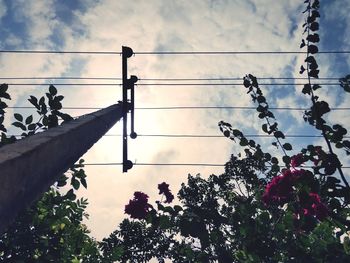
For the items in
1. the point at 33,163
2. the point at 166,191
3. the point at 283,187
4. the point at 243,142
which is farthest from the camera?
the point at 166,191

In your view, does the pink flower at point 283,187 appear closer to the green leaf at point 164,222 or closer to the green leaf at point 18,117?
the green leaf at point 164,222

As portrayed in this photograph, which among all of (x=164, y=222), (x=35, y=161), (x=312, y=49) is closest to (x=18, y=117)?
(x=164, y=222)

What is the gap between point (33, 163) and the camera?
140cm

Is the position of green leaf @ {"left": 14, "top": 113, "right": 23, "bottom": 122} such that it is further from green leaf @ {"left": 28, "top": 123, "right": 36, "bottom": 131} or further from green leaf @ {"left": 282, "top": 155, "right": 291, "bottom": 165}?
green leaf @ {"left": 282, "top": 155, "right": 291, "bottom": 165}

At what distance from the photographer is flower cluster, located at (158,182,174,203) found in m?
4.19

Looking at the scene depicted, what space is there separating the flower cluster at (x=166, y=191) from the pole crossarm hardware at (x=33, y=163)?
2.17 m

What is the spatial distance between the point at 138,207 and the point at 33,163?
230cm

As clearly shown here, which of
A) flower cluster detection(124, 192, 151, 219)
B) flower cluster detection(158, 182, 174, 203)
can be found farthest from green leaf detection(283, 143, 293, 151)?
flower cluster detection(124, 192, 151, 219)

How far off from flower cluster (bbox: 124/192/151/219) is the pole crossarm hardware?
5.01 ft

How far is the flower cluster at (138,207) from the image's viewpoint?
354 cm

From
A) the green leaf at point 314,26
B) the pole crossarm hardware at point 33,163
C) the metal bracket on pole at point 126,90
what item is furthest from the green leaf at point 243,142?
the pole crossarm hardware at point 33,163

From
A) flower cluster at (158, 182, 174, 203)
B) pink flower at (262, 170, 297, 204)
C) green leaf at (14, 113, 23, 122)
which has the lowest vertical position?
pink flower at (262, 170, 297, 204)

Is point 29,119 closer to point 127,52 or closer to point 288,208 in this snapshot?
point 127,52

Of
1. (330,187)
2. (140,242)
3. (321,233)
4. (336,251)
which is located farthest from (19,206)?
(140,242)
